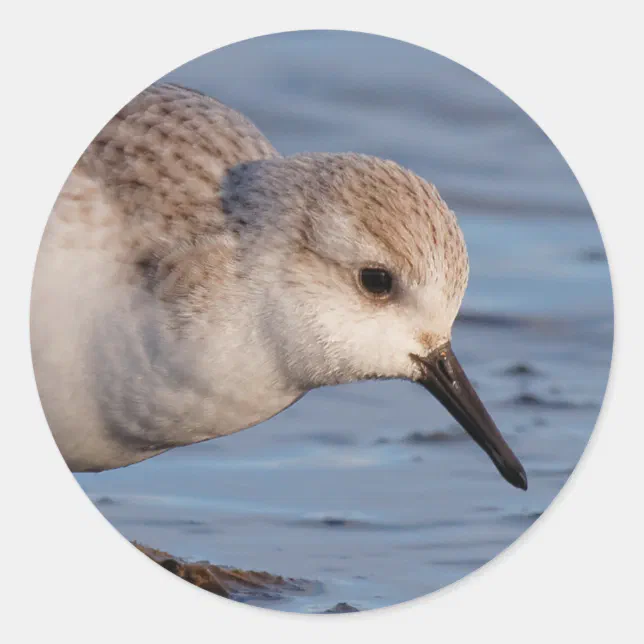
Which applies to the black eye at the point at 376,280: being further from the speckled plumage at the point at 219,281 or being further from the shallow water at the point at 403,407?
the shallow water at the point at 403,407

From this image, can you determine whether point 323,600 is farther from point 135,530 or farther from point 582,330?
point 582,330

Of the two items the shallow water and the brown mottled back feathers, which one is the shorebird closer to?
the brown mottled back feathers

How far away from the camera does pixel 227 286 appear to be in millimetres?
3014

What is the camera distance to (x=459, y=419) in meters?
3.16

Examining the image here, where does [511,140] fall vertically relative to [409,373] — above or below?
above

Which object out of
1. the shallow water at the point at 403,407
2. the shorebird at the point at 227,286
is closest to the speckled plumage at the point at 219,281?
the shorebird at the point at 227,286

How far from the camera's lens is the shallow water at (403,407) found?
128 inches

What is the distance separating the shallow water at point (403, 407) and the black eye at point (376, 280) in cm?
29

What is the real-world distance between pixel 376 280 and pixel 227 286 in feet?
0.93

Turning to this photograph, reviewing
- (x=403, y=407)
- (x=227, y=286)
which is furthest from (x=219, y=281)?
(x=403, y=407)

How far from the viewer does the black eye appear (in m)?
2.97

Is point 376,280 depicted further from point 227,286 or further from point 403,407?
point 403,407

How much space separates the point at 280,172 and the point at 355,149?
0.75ft

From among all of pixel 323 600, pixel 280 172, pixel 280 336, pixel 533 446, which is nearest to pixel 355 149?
pixel 280 172
